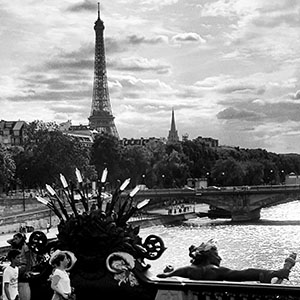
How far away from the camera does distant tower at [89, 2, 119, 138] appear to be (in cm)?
10931

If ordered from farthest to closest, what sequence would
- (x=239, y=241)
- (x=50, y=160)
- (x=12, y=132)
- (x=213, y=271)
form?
(x=12, y=132)
(x=50, y=160)
(x=239, y=241)
(x=213, y=271)

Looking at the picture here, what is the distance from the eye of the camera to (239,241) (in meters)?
40.3

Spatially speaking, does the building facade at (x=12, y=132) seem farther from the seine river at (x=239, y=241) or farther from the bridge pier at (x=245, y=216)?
the seine river at (x=239, y=241)

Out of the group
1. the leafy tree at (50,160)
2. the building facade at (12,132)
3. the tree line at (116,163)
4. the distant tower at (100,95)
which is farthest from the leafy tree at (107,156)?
the distant tower at (100,95)

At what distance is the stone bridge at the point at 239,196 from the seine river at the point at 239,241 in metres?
3.88

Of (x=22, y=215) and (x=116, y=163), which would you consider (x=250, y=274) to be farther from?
(x=116, y=163)

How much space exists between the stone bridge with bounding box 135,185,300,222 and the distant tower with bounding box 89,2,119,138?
4821 centimetres

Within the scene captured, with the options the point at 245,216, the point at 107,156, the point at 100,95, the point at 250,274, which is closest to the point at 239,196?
the point at 245,216

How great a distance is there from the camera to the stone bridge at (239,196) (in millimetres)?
60156

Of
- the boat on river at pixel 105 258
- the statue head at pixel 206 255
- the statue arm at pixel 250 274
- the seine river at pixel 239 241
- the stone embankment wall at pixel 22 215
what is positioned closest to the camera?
the statue arm at pixel 250 274

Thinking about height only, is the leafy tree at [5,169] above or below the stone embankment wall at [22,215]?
above

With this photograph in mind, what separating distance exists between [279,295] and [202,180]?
78.8 metres

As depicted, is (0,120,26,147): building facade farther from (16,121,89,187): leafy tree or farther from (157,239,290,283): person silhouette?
(157,239,290,283): person silhouette

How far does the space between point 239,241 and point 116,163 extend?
3467 centimetres
